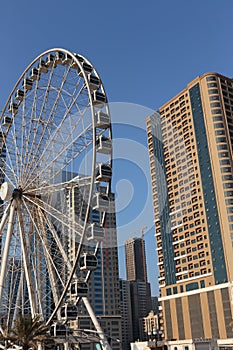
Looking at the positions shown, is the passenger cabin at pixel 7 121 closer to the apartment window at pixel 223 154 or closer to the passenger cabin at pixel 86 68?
the passenger cabin at pixel 86 68

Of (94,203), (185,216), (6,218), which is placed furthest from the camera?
(185,216)

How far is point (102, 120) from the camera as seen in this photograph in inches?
1451

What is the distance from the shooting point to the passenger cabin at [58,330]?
110 ft

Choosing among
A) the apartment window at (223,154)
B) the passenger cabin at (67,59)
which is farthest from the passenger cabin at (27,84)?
the apartment window at (223,154)

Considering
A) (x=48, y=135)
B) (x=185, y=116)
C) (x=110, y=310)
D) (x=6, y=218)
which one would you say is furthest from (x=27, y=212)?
(x=110, y=310)

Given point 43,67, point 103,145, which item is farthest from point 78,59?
point 103,145

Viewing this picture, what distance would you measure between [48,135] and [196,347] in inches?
2600

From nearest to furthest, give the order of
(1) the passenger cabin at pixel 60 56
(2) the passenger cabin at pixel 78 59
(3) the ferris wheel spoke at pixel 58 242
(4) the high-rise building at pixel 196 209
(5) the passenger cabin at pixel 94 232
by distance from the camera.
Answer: (5) the passenger cabin at pixel 94 232, (3) the ferris wheel spoke at pixel 58 242, (2) the passenger cabin at pixel 78 59, (1) the passenger cabin at pixel 60 56, (4) the high-rise building at pixel 196 209

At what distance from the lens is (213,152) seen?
10225 centimetres

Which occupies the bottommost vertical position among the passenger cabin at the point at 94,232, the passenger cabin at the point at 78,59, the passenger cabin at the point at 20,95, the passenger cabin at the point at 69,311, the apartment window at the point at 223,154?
the passenger cabin at the point at 69,311

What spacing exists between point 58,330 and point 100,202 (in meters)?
9.87

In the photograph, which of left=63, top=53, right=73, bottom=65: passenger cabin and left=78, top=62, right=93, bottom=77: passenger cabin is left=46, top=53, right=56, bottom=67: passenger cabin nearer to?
left=63, top=53, right=73, bottom=65: passenger cabin

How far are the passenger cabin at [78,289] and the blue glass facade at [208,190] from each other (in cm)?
6409

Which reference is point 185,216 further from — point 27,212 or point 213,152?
point 27,212
